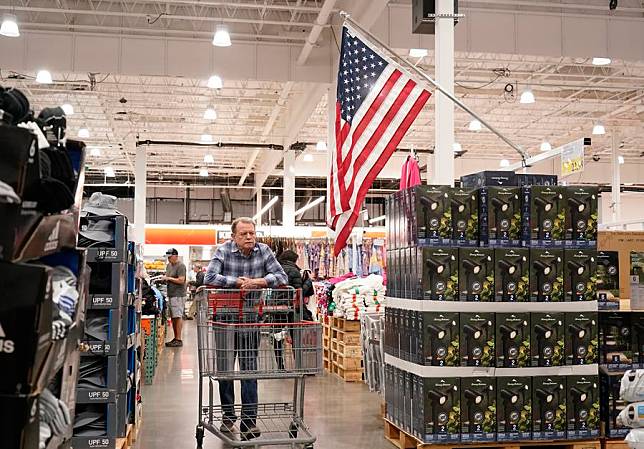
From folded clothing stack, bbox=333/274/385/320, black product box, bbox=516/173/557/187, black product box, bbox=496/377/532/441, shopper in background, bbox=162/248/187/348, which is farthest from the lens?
shopper in background, bbox=162/248/187/348

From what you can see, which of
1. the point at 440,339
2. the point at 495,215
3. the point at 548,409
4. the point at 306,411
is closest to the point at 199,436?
the point at 306,411

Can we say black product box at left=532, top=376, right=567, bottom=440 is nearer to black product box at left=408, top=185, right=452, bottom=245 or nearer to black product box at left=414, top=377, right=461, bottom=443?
black product box at left=414, top=377, right=461, bottom=443

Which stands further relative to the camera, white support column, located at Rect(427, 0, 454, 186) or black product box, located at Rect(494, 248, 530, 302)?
white support column, located at Rect(427, 0, 454, 186)

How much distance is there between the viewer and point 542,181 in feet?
19.3

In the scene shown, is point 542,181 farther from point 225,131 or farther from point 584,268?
point 225,131

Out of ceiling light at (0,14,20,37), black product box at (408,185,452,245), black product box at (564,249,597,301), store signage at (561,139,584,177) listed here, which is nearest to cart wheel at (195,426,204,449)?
black product box at (408,185,452,245)

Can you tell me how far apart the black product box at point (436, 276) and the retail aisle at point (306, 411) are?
154 centimetres

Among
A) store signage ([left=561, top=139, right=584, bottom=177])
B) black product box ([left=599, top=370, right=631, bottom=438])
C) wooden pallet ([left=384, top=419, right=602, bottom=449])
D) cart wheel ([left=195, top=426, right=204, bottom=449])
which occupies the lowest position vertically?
cart wheel ([left=195, top=426, right=204, bottom=449])

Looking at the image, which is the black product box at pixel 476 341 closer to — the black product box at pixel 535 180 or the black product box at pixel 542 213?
the black product box at pixel 542 213

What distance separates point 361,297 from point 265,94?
10.4m

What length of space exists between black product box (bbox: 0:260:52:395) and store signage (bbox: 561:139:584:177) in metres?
4.79

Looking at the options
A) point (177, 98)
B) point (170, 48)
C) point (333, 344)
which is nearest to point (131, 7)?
point (170, 48)

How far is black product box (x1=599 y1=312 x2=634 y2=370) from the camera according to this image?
229 inches

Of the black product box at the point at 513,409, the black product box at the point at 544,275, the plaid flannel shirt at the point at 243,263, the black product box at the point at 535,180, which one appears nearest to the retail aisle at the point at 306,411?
the black product box at the point at 513,409
